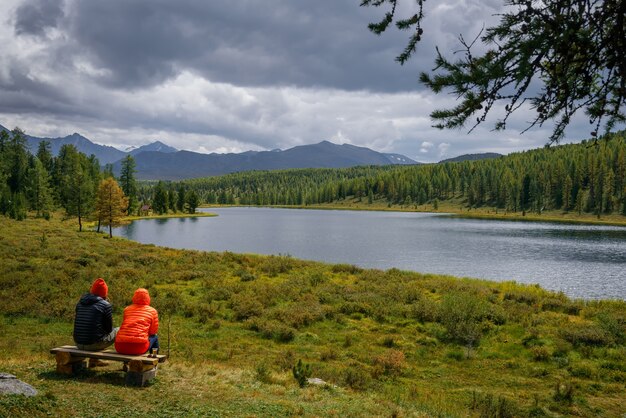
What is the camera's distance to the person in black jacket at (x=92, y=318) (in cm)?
961

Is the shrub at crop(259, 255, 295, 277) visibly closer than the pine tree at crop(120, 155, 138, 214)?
Yes

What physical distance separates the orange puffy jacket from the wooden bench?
0.18 meters

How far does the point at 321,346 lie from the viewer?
621 inches

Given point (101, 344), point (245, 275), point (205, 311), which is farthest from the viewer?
point (245, 275)

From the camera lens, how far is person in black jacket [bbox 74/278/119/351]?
9609mm

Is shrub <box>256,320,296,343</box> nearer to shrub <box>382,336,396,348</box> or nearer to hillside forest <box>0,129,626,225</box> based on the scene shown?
shrub <box>382,336,396,348</box>

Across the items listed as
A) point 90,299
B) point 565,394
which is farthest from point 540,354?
point 90,299

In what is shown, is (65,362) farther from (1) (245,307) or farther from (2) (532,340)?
(2) (532,340)

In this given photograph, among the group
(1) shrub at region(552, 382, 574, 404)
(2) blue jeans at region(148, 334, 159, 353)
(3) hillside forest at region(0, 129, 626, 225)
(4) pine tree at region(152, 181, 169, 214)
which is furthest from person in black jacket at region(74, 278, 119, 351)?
(4) pine tree at region(152, 181, 169, 214)

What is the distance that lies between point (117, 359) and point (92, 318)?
1.18 m

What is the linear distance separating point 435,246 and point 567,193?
11051 cm

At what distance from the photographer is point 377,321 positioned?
1942cm

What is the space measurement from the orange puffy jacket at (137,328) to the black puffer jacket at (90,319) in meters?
0.50

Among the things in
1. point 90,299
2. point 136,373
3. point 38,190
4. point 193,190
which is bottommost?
point 136,373
